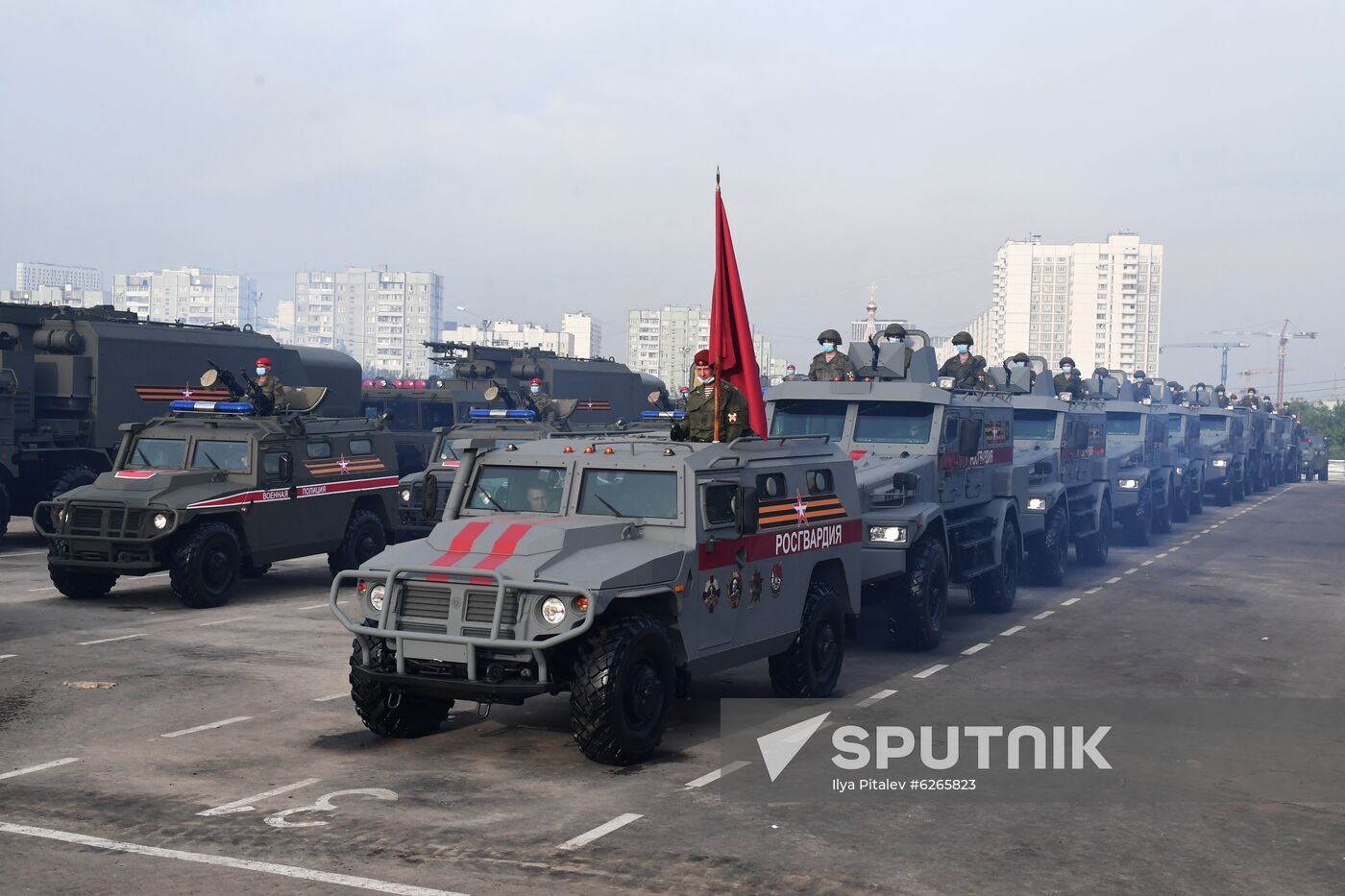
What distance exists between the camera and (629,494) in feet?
31.9

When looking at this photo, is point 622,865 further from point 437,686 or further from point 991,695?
point 991,695

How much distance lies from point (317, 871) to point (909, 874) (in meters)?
2.88

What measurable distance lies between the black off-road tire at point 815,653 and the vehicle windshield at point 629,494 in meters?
1.82

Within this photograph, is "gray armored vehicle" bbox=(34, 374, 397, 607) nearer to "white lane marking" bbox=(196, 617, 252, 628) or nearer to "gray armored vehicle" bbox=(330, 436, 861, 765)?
"white lane marking" bbox=(196, 617, 252, 628)

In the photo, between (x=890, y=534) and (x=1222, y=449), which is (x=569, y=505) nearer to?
(x=890, y=534)

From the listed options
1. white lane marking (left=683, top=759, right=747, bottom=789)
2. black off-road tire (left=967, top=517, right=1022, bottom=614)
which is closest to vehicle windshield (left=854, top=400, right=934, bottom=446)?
black off-road tire (left=967, top=517, right=1022, bottom=614)

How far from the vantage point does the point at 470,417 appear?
71.7 feet

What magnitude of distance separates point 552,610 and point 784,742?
2105mm

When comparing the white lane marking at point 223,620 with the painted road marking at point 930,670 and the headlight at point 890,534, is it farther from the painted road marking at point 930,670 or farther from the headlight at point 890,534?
the painted road marking at point 930,670

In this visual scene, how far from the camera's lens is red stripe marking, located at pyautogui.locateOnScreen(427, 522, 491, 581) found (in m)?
8.87

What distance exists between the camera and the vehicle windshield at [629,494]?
9602 millimetres

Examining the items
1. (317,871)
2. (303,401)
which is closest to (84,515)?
(303,401)

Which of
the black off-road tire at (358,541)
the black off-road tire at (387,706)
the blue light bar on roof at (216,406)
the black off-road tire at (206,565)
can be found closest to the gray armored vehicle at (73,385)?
the blue light bar on roof at (216,406)

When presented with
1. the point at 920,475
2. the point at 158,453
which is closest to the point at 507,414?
the point at 158,453
